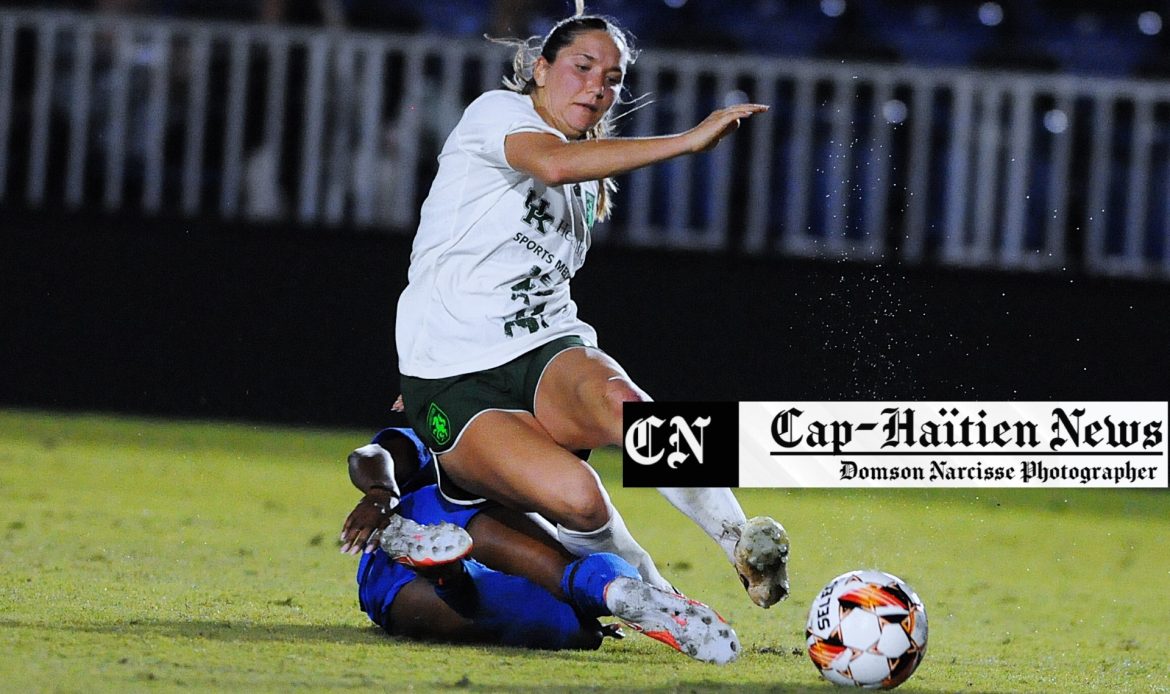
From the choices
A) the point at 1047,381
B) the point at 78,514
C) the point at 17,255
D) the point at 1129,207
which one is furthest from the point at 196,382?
the point at 1129,207

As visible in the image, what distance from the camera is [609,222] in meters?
9.80

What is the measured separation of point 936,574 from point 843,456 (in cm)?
113

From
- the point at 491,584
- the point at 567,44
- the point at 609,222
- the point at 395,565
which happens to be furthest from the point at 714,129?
the point at 609,222

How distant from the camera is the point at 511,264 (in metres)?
4.82

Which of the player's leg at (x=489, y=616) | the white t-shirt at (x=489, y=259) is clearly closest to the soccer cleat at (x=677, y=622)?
the player's leg at (x=489, y=616)

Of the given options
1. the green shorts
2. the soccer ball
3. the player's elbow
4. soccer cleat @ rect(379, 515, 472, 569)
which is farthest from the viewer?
the green shorts

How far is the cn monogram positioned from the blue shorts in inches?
17.3

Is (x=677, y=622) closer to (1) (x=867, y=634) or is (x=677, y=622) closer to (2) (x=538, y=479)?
(1) (x=867, y=634)

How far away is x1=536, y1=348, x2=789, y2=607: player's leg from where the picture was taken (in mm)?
4242

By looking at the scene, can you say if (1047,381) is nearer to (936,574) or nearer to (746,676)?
(936,574)

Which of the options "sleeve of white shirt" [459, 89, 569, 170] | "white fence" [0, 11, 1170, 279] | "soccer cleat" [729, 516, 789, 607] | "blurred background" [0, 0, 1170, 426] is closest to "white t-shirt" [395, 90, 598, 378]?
"sleeve of white shirt" [459, 89, 569, 170]

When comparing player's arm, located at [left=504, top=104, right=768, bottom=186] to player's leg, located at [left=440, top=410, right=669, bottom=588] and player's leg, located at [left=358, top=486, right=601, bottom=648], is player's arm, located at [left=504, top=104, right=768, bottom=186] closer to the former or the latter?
player's leg, located at [left=440, top=410, right=669, bottom=588]

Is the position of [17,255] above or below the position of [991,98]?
below

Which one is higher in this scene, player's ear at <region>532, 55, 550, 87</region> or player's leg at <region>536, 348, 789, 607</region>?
player's ear at <region>532, 55, 550, 87</region>
